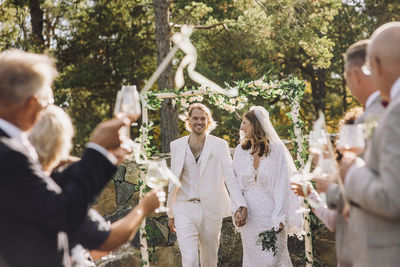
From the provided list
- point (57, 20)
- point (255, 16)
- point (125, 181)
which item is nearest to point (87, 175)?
point (125, 181)

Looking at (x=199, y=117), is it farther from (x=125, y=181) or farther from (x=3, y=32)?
(x=3, y=32)

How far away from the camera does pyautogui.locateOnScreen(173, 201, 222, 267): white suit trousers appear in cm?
540

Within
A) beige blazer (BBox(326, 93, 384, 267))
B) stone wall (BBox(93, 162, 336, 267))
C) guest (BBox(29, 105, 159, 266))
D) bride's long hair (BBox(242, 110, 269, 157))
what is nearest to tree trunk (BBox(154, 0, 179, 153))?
stone wall (BBox(93, 162, 336, 267))

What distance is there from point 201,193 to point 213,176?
264mm

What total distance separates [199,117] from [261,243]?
5.51ft

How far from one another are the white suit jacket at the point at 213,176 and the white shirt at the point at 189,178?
5 centimetres

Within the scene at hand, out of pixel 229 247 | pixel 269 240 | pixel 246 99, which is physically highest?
pixel 246 99

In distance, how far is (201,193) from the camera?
5.53 meters

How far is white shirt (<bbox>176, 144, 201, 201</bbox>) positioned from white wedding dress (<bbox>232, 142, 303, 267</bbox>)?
0.52m

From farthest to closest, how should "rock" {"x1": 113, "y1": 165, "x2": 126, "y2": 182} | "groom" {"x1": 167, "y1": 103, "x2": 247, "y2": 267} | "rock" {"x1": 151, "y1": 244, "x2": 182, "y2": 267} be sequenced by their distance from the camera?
"rock" {"x1": 113, "y1": 165, "x2": 126, "y2": 182}
"rock" {"x1": 151, "y1": 244, "x2": 182, "y2": 267}
"groom" {"x1": 167, "y1": 103, "x2": 247, "y2": 267}

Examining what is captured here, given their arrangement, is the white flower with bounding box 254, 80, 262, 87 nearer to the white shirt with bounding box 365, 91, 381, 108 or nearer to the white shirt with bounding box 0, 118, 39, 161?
the white shirt with bounding box 365, 91, 381, 108

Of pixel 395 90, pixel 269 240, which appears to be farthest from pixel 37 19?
pixel 395 90

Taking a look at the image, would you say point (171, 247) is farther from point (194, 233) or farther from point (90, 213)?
point (90, 213)

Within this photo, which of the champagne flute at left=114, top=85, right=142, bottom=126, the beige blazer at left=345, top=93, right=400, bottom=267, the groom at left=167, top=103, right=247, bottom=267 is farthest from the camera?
the groom at left=167, top=103, right=247, bottom=267
